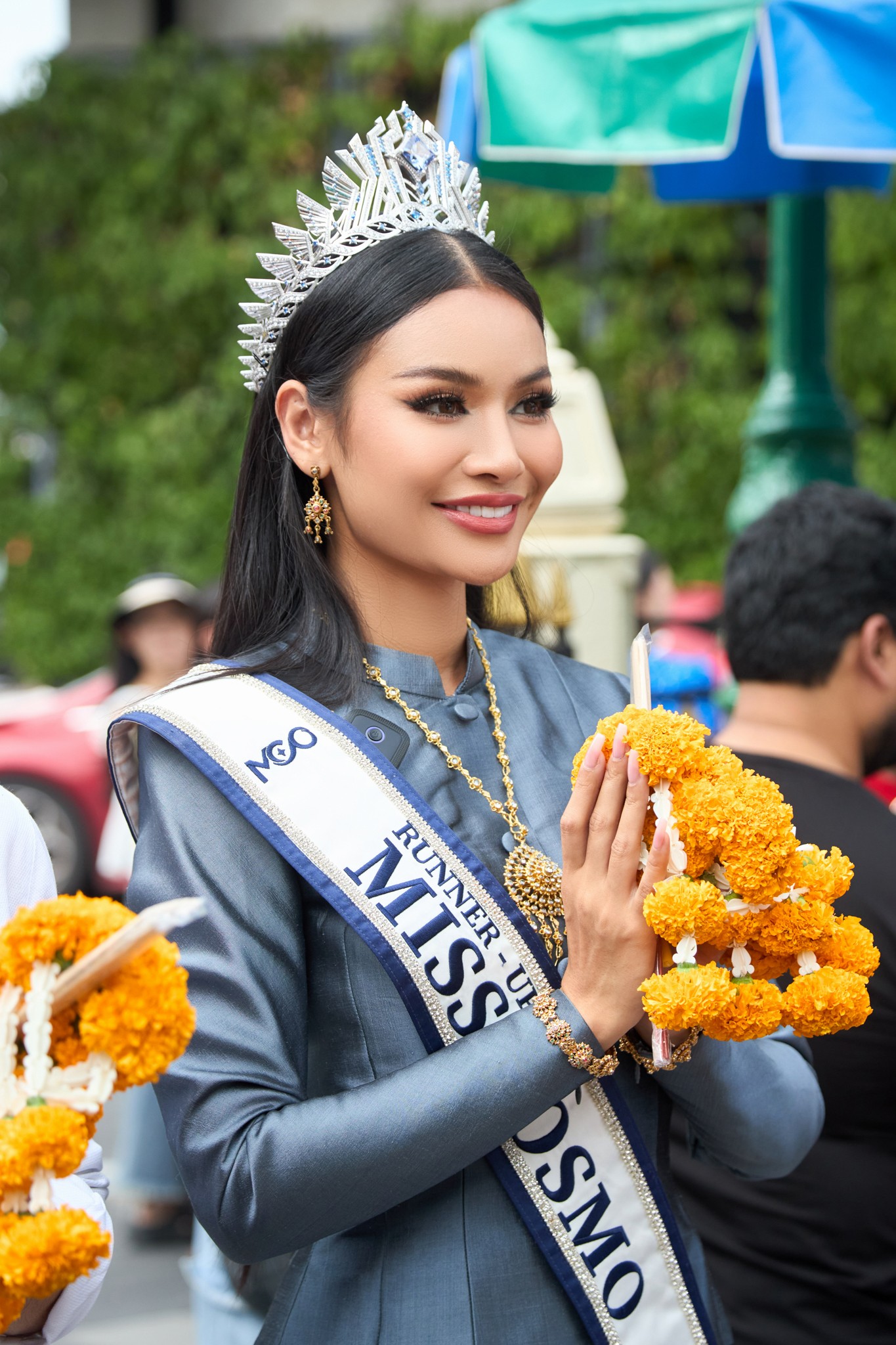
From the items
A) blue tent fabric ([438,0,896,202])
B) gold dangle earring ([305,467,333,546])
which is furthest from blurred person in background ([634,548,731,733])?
blue tent fabric ([438,0,896,202])

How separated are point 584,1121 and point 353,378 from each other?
2.69 ft

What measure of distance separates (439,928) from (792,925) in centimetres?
35

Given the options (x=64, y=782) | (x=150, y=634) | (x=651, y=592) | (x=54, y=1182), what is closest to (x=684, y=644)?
(x=651, y=592)

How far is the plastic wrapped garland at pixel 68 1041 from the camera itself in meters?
0.98

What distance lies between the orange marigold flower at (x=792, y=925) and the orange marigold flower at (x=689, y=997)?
6cm

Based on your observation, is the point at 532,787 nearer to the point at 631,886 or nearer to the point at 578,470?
the point at 631,886

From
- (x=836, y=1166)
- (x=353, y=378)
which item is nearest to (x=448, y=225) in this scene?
(x=353, y=378)

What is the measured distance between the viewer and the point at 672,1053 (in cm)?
145

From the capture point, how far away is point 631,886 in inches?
52.1

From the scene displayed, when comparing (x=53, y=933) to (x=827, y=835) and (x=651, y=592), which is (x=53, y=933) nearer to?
(x=827, y=835)

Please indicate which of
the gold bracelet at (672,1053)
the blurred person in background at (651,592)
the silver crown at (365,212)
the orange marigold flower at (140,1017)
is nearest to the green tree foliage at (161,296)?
the blurred person in background at (651,592)

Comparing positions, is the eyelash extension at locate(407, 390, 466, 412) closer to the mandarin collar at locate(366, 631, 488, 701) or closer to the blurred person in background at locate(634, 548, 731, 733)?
the mandarin collar at locate(366, 631, 488, 701)

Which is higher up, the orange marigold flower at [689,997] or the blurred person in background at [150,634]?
the orange marigold flower at [689,997]

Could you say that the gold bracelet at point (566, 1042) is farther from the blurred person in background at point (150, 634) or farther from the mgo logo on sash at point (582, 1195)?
the blurred person in background at point (150, 634)
